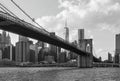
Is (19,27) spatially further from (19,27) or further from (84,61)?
(84,61)

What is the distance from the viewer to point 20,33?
6350 cm

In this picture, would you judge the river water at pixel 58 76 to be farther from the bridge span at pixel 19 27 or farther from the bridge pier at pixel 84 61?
the bridge pier at pixel 84 61

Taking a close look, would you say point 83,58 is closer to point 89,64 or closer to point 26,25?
point 89,64

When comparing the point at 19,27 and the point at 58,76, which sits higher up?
the point at 19,27

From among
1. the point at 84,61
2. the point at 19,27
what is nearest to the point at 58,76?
the point at 19,27

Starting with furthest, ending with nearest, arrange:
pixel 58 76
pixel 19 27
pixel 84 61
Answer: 1. pixel 84 61
2. pixel 19 27
3. pixel 58 76

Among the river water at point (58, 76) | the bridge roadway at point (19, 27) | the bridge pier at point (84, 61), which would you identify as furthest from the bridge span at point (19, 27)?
the bridge pier at point (84, 61)

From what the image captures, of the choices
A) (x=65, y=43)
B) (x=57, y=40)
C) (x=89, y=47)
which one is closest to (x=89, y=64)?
(x=89, y=47)

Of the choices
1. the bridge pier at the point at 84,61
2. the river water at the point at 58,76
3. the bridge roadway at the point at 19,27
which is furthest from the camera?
the bridge pier at the point at 84,61

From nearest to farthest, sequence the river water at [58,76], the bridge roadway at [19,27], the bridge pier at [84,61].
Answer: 1. the river water at [58,76]
2. the bridge roadway at [19,27]
3. the bridge pier at [84,61]

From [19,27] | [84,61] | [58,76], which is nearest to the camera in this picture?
[58,76]

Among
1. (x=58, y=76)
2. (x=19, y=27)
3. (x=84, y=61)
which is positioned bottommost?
(x=58, y=76)

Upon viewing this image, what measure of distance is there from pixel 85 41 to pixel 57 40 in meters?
87.8

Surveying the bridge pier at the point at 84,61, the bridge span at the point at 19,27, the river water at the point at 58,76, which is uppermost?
the bridge span at the point at 19,27
